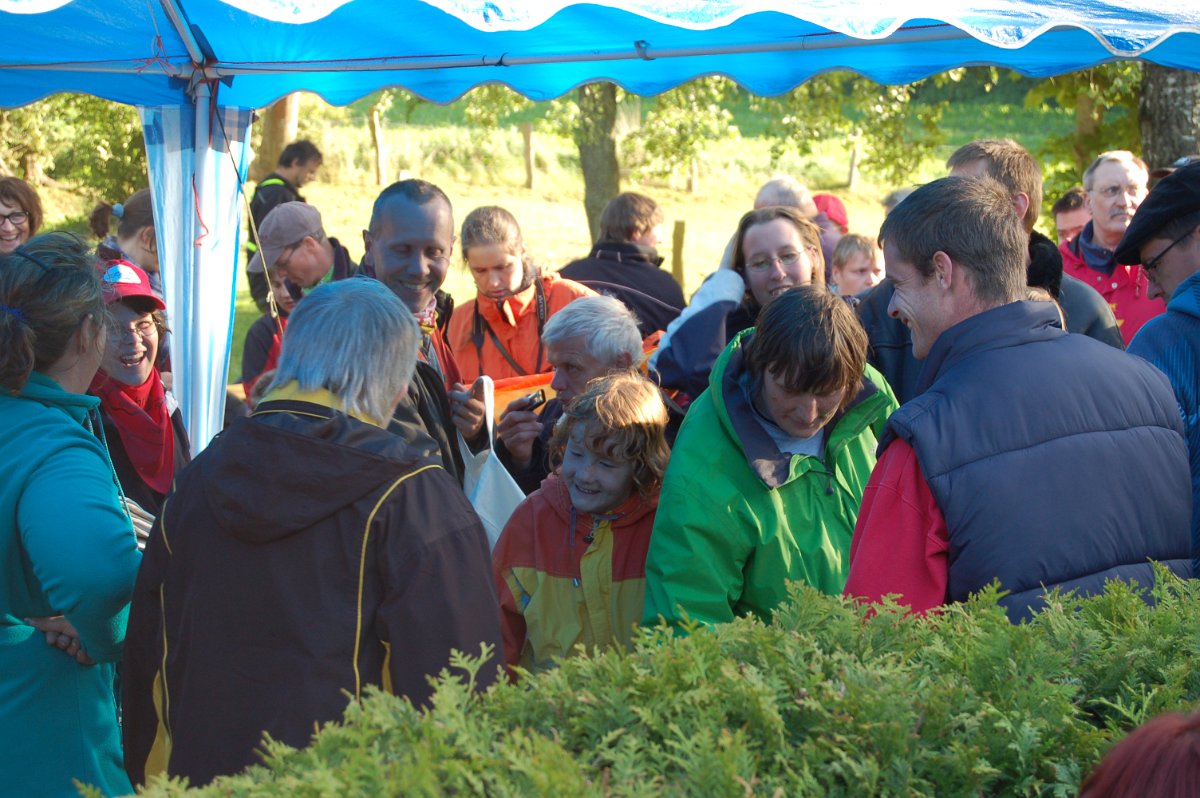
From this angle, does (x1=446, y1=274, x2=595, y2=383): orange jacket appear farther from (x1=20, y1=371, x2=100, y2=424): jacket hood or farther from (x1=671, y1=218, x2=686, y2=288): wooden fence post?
(x1=671, y1=218, x2=686, y2=288): wooden fence post

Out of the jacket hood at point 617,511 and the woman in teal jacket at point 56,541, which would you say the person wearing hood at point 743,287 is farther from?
the woman in teal jacket at point 56,541

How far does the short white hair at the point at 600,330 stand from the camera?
382 cm

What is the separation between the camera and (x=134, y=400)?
4012 millimetres

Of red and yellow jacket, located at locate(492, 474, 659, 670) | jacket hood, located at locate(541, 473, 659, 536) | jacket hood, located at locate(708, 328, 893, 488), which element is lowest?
red and yellow jacket, located at locate(492, 474, 659, 670)

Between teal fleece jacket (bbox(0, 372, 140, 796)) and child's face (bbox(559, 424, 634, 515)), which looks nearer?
teal fleece jacket (bbox(0, 372, 140, 796))

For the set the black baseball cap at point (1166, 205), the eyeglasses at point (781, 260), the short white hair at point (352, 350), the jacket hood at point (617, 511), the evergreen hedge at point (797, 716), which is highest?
the black baseball cap at point (1166, 205)

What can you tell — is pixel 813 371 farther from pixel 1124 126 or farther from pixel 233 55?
pixel 1124 126

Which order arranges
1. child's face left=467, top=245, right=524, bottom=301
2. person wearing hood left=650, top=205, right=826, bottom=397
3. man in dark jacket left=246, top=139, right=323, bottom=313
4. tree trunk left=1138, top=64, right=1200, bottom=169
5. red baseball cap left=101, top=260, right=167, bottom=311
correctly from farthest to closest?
man in dark jacket left=246, top=139, right=323, bottom=313
tree trunk left=1138, top=64, right=1200, bottom=169
child's face left=467, top=245, right=524, bottom=301
person wearing hood left=650, top=205, right=826, bottom=397
red baseball cap left=101, top=260, right=167, bottom=311

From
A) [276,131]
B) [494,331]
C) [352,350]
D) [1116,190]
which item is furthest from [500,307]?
[276,131]

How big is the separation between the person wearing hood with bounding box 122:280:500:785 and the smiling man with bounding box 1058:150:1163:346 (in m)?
4.45

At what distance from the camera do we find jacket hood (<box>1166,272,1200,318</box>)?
122 inches

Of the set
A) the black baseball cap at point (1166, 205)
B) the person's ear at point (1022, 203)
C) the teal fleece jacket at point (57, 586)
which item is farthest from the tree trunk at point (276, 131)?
the black baseball cap at point (1166, 205)

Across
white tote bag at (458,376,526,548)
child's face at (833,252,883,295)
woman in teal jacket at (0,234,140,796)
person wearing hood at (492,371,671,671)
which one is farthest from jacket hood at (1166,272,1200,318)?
child's face at (833,252,883,295)

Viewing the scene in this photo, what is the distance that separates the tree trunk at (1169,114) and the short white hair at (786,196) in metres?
3.65
